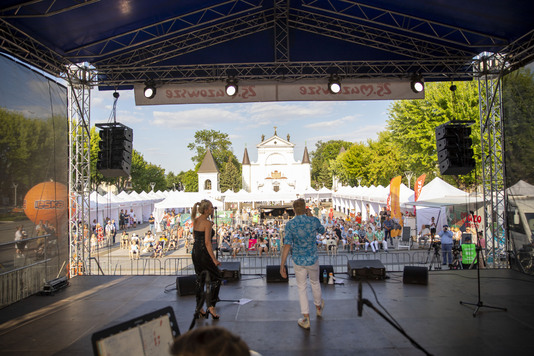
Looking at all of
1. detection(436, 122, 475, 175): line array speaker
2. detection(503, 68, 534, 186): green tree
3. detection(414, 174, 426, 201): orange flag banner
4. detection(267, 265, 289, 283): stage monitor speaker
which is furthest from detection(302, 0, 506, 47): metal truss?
detection(414, 174, 426, 201): orange flag banner

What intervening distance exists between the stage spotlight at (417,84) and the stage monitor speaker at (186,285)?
6955 millimetres

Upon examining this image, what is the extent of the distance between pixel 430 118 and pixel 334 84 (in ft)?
52.3

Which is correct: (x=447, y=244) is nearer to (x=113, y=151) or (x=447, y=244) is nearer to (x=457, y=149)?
(x=457, y=149)

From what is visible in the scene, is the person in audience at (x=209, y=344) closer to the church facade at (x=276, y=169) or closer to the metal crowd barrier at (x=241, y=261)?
the metal crowd barrier at (x=241, y=261)

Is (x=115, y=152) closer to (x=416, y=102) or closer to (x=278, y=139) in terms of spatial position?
(x=416, y=102)

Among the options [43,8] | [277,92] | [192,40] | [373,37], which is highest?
A: [192,40]

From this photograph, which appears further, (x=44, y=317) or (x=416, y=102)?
(x=416, y=102)

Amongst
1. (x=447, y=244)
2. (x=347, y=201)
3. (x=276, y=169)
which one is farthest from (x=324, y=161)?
(x=447, y=244)

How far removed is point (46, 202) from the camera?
7902 mm

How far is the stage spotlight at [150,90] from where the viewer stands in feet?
30.5

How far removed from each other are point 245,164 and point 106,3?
6506 centimetres

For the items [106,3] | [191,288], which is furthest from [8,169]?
[191,288]

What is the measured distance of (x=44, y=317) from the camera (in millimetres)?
5680

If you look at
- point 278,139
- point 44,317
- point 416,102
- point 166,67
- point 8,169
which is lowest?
point 44,317
